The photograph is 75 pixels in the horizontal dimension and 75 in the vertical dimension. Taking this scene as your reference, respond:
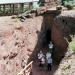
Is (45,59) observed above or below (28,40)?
below

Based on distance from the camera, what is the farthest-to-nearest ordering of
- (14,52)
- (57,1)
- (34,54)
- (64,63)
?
(57,1)
(34,54)
(14,52)
(64,63)

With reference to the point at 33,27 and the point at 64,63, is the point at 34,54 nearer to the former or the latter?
the point at 33,27

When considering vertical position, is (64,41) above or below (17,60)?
above

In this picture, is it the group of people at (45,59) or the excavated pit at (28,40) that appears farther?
the excavated pit at (28,40)

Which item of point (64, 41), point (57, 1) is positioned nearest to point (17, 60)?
point (64, 41)

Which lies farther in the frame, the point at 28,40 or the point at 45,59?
the point at 28,40

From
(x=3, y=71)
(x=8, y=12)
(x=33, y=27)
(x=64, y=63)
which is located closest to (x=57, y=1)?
(x=8, y=12)

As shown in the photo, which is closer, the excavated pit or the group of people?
the group of people

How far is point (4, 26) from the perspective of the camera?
79.3 feet

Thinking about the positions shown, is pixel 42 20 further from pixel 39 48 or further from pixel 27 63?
pixel 27 63

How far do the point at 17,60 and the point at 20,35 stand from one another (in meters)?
→ 2.19

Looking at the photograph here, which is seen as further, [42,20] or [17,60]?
[42,20]

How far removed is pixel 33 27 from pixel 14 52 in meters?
3.66

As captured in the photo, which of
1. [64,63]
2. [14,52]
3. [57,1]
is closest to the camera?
[64,63]
